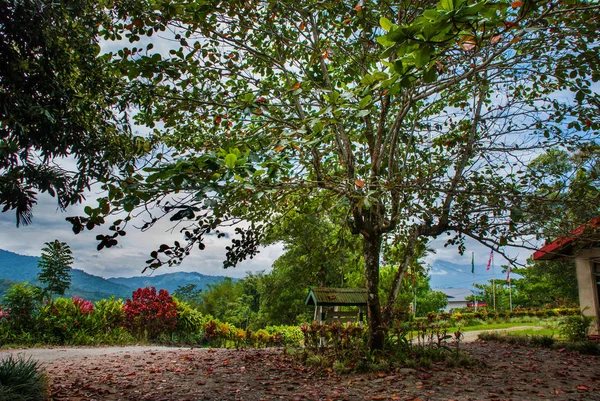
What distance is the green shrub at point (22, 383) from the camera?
389 cm

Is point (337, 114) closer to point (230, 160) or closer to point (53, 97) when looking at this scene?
point (230, 160)

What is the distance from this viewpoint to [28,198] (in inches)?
187

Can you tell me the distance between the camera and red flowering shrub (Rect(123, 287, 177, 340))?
11320 mm

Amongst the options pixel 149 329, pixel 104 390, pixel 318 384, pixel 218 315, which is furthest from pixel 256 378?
pixel 218 315

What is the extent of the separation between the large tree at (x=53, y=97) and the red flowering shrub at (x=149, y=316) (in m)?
7.38

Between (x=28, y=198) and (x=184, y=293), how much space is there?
29120 millimetres

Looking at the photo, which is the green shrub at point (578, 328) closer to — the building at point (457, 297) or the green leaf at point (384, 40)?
the green leaf at point (384, 40)

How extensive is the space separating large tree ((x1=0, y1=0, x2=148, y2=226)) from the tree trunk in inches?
167

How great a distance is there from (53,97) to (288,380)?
16.9ft

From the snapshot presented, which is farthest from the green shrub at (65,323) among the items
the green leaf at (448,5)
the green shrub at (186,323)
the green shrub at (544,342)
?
the green shrub at (544,342)

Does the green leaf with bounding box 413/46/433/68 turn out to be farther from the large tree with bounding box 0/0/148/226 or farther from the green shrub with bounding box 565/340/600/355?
the green shrub with bounding box 565/340/600/355

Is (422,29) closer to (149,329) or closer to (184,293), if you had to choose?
(149,329)

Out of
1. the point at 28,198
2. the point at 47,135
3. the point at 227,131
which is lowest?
the point at 28,198

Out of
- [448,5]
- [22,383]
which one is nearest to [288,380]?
[22,383]
